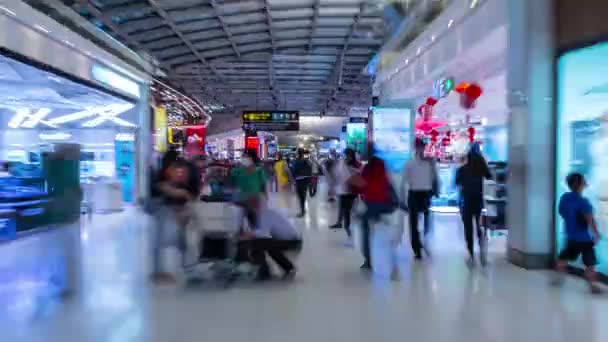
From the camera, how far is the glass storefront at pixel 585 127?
5.95m

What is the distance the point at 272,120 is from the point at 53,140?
1584 centimetres

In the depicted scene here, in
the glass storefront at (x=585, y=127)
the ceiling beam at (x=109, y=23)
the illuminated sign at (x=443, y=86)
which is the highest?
the ceiling beam at (x=109, y=23)

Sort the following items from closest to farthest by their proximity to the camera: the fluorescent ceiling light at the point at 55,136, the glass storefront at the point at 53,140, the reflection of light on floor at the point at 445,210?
the glass storefront at the point at 53,140
the fluorescent ceiling light at the point at 55,136
the reflection of light on floor at the point at 445,210

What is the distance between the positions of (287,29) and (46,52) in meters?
8.73

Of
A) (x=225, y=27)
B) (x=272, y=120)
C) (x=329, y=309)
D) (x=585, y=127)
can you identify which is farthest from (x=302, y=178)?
(x=272, y=120)

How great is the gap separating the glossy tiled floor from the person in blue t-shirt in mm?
335

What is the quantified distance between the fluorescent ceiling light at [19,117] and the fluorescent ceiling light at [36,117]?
11cm

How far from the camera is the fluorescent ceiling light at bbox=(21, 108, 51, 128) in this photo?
12586 millimetres

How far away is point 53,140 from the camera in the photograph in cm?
1274

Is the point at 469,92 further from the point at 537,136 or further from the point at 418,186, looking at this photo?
the point at 537,136

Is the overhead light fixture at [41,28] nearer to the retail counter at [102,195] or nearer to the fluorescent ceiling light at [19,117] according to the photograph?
the fluorescent ceiling light at [19,117]

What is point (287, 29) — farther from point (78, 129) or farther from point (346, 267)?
point (346, 267)

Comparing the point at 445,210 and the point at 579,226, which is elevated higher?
Result: the point at 579,226

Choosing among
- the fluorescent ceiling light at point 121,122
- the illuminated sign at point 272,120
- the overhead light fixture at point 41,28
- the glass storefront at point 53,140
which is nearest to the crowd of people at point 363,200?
the glass storefront at point 53,140
